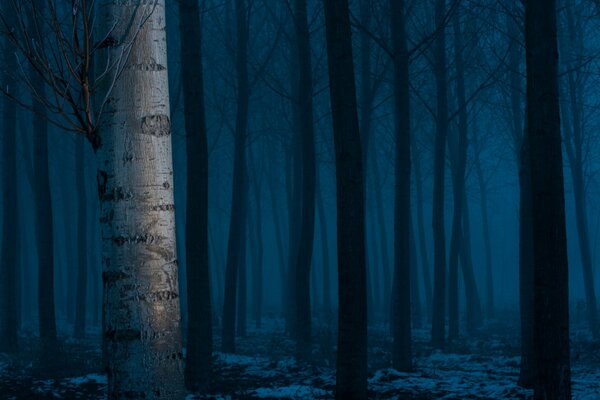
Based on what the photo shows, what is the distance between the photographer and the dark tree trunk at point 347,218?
259 inches

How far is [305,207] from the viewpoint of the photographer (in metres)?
11.8

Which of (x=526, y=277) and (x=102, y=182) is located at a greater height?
(x=102, y=182)

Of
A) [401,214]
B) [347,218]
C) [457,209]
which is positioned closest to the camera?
[347,218]

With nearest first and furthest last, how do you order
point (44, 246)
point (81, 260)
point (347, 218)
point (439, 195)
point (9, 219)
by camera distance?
point (347, 218) → point (44, 246) → point (9, 219) → point (439, 195) → point (81, 260)

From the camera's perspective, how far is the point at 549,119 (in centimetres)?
599

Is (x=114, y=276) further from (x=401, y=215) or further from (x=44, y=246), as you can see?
(x=44, y=246)

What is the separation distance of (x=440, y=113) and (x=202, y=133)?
255 inches

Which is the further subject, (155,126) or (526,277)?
(526,277)

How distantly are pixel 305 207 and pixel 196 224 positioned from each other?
3.42 meters

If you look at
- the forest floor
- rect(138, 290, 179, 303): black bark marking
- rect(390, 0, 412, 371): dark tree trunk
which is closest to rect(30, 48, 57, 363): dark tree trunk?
the forest floor

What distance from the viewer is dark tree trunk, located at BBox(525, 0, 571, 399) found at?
5.88 metres

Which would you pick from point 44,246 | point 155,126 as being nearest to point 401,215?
point 44,246

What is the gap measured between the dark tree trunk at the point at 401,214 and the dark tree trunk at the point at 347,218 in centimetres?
342

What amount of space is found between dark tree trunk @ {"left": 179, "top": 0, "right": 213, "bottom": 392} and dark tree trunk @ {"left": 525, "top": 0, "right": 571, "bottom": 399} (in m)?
4.07
